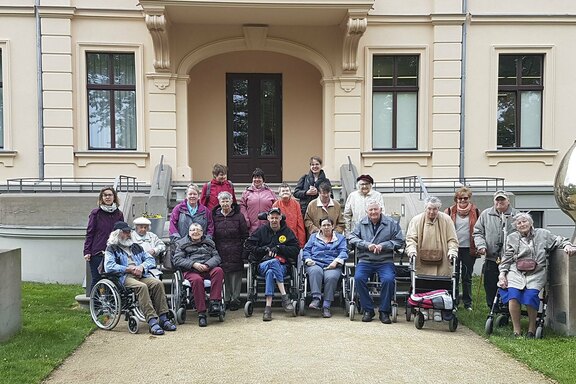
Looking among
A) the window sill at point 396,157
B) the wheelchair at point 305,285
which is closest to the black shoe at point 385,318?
the wheelchair at point 305,285

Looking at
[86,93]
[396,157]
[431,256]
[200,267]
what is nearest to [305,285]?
[200,267]

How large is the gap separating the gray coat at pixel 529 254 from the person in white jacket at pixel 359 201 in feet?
6.85

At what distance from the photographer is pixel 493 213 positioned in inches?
325

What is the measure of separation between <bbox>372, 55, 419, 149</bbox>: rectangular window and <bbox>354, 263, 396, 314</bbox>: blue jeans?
6.15 metres

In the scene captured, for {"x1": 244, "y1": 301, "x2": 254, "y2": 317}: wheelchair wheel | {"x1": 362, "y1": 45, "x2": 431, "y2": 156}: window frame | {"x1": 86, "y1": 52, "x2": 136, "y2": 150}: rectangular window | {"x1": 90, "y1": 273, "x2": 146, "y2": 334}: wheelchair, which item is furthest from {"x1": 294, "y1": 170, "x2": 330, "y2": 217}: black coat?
{"x1": 86, "y1": 52, "x2": 136, "y2": 150}: rectangular window

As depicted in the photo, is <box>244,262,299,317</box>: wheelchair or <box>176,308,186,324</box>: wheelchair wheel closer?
<box>176,308,186,324</box>: wheelchair wheel

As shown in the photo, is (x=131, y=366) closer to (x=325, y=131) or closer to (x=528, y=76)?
(x=325, y=131)

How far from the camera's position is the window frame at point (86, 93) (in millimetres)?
13492

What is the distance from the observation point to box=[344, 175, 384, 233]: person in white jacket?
29.8 feet

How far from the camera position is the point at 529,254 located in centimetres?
740

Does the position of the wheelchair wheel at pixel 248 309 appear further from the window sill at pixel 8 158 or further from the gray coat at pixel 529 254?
the window sill at pixel 8 158

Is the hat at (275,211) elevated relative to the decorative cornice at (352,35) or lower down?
lower down

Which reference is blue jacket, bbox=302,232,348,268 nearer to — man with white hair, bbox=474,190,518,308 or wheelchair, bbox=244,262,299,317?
wheelchair, bbox=244,262,299,317

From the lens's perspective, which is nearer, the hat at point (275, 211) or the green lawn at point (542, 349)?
the green lawn at point (542, 349)
